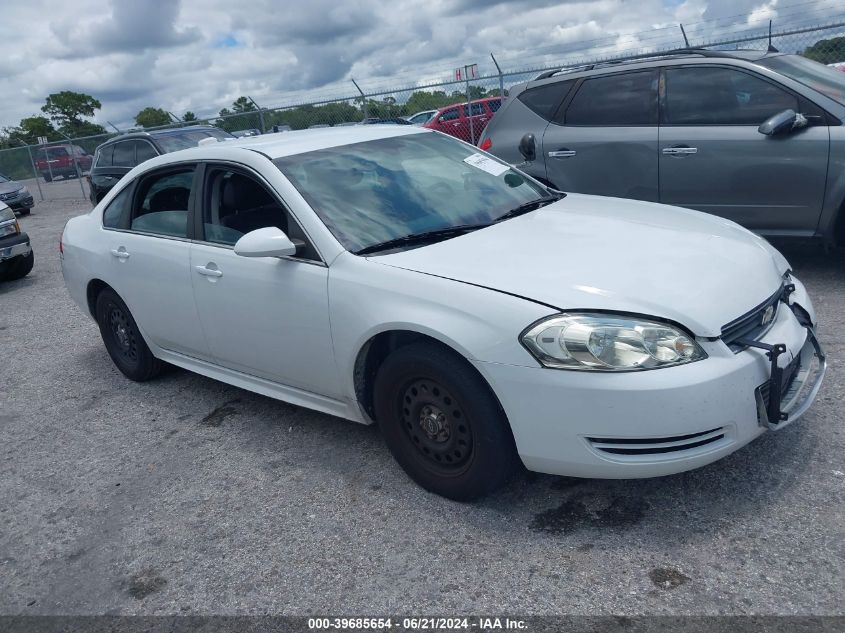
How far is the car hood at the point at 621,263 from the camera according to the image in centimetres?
283

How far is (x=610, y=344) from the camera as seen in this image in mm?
2732

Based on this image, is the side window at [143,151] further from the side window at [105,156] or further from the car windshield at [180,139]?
the side window at [105,156]

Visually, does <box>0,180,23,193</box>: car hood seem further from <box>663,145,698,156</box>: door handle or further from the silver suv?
<box>663,145,698,156</box>: door handle

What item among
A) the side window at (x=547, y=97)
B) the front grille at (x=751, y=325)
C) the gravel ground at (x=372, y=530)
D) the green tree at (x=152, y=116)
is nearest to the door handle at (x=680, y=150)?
the side window at (x=547, y=97)

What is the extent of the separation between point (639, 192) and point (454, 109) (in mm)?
10736

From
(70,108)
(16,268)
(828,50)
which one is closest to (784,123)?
(828,50)

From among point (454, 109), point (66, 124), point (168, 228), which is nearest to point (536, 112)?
Answer: point (168, 228)

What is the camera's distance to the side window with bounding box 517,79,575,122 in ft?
22.2

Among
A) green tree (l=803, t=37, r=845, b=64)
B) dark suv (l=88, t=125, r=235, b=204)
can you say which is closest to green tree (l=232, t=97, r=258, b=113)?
dark suv (l=88, t=125, r=235, b=204)

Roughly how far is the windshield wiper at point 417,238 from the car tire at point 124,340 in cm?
220

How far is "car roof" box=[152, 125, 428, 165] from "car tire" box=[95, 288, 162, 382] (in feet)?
3.55

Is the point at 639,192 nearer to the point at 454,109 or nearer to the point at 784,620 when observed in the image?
the point at 784,620

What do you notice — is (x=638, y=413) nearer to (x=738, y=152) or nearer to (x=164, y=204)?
(x=164, y=204)

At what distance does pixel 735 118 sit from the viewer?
19.3 ft
